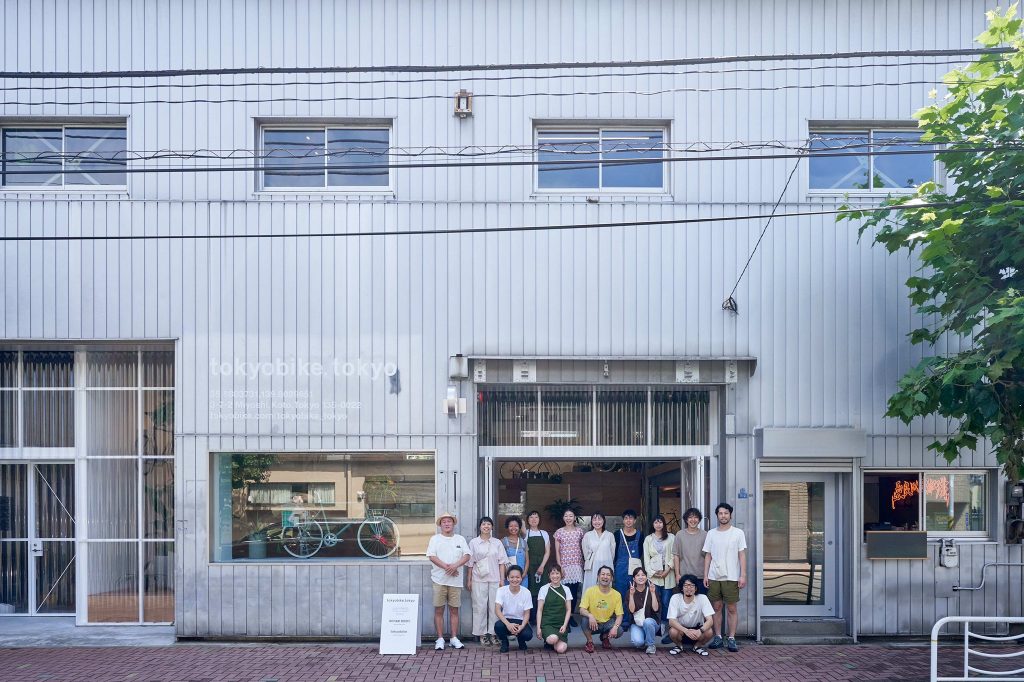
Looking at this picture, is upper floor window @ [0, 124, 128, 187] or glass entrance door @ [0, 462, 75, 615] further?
glass entrance door @ [0, 462, 75, 615]

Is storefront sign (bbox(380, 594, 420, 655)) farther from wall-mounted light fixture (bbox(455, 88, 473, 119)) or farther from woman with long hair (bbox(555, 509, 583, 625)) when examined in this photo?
wall-mounted light fixture (bbox(455, 88, 473, 119))

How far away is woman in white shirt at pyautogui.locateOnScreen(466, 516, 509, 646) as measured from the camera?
31.4 ft

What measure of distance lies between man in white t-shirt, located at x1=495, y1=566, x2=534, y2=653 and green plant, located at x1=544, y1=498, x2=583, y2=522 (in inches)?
64.8

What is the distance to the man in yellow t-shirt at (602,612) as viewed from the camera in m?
9.27

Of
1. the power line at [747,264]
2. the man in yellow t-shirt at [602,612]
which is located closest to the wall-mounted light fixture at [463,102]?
the power line at [747,264]

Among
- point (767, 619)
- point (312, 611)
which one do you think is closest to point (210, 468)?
point (312, 611)

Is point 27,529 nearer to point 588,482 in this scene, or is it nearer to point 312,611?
point 312,611

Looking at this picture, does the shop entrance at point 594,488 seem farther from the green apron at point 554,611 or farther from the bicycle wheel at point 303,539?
the bicycle wheel at point 303,539

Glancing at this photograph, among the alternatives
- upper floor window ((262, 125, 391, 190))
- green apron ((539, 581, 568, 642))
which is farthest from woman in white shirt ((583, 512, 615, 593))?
upper floor window ((262, 125, 391, 190))

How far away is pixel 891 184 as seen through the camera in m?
10.5

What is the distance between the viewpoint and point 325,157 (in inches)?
409

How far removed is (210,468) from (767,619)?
7364 mm

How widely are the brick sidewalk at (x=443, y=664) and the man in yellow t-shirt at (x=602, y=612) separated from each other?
0.20 meters

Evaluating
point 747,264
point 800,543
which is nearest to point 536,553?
point 800,543
